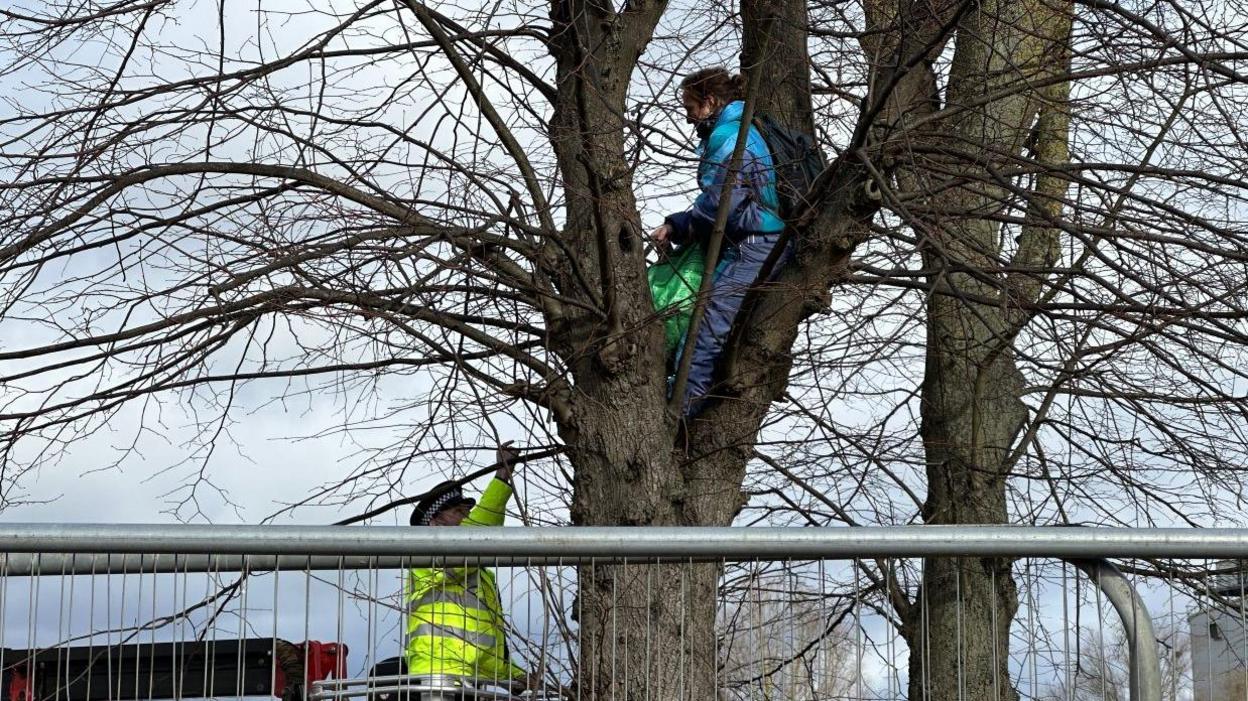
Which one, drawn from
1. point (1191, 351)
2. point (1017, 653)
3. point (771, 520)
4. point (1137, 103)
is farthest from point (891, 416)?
point (1017, 653)

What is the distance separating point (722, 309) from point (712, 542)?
9.58ft

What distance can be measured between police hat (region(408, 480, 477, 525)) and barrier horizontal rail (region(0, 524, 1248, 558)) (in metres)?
3.00

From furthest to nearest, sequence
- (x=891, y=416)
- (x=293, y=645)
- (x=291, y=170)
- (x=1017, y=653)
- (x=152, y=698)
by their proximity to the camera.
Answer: (x=891, y=416), (x=291, y=170), (x=1017, y=653), (x=293, y=645), (x=152, y=698)

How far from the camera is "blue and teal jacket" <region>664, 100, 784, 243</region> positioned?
22.2ft

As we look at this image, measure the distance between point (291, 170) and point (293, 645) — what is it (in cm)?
260

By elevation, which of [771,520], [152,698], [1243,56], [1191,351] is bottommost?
[152,698]

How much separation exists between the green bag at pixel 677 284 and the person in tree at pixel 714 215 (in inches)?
3.0

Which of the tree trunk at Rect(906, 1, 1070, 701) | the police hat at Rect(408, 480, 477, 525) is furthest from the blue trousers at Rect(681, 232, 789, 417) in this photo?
the police hat at Rect(408, 480, 477, 525)

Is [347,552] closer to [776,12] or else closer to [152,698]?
[152,698]

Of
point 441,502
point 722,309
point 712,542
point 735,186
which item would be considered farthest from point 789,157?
point 712,542

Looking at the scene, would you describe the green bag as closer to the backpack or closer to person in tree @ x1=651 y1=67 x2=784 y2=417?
person in tree @ x1=651 y1=67 x2=784 y2=417

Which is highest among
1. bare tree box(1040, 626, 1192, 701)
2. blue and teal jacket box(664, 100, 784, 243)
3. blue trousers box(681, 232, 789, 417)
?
blue and teal jacket box(664, 100, 784, 243)

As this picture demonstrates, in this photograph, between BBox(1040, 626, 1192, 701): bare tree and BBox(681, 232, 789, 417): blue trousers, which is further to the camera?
BBox(681, 232, 789, 417): blue trousers

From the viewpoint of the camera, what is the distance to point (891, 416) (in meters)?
8.69
